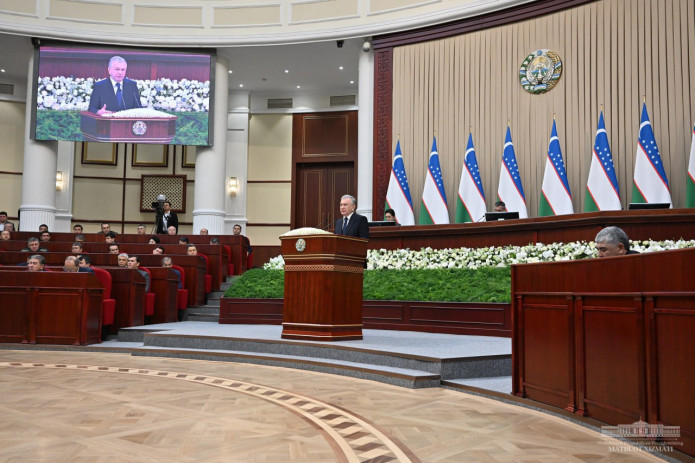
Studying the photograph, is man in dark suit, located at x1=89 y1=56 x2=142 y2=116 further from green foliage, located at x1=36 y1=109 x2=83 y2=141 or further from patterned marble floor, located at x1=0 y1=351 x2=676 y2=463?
patterned marble floor, located at x1=0 y1=351 x2=676 y2=463

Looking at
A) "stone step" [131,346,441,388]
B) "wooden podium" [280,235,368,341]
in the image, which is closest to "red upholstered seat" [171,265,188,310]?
"stone step" [131,346,441,388]

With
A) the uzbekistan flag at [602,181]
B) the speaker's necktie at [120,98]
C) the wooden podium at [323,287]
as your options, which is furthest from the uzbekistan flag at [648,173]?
the speaker's necktie at [120,98]

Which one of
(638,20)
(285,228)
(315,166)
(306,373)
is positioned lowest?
(306,373)

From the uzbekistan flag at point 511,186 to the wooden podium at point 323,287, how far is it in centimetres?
488

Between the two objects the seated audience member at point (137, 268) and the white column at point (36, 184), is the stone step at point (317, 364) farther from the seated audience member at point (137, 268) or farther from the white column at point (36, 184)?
the white column at point (36, 184)

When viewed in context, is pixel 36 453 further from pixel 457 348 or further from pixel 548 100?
pixel 548 100

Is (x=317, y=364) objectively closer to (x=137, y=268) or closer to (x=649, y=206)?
(x=137, y=268)

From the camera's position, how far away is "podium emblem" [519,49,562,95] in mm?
10227

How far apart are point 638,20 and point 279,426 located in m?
8.86

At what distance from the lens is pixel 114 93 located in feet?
40.9

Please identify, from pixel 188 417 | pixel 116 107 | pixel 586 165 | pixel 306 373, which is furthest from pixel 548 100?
pixel 188 417

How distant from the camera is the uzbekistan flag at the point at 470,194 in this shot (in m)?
10.4

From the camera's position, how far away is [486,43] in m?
11.0

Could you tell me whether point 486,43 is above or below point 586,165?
above
